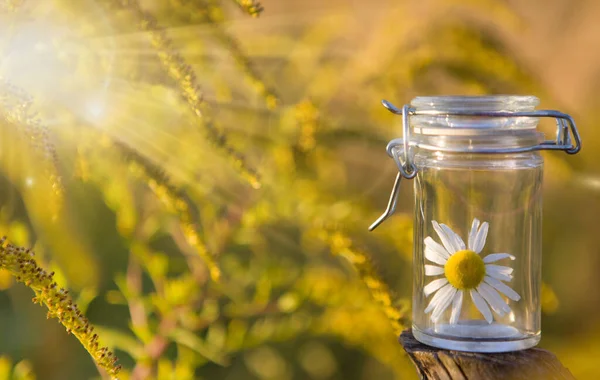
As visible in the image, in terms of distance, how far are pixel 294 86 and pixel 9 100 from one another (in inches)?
24.7

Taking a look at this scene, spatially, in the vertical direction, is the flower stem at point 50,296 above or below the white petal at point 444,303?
below

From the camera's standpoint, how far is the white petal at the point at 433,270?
0.50 meters

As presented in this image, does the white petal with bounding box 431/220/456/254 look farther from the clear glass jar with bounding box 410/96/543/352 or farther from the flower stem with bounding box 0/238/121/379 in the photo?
the flower stem with bounding box 0/238/121/379

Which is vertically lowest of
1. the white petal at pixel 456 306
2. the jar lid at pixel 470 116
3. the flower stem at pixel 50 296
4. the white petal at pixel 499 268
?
the flower stem at pixel 50 296

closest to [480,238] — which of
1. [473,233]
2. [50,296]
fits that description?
[473,233]

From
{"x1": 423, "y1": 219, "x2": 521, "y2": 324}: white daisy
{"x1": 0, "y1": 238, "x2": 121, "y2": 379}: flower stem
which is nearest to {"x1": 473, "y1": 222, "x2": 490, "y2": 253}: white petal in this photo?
{"x1": 423, "y1": 219, "x2": 521, "y2": 324}: white daisy

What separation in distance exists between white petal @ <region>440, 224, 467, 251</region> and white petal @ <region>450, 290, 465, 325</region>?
0.04 meters

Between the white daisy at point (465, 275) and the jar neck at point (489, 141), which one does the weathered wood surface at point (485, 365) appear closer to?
the white daisy at point (465, 275)

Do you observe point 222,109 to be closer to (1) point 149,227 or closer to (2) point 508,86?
(1) point 149,227

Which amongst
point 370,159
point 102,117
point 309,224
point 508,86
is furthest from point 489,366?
point 370,159

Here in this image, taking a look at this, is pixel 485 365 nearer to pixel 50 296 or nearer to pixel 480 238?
pixel 480 238

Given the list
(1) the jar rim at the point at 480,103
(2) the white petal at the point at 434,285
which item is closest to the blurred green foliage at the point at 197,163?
(2) the white petal at the point at 434,285

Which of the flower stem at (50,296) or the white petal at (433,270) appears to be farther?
the white petal at (433,270)

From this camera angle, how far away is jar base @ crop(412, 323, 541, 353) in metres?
0.46
